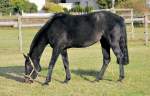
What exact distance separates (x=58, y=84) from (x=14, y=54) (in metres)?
8.65

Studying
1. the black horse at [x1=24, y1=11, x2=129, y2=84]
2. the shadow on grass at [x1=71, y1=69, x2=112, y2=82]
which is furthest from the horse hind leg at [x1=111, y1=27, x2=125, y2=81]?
the shadow on grass at [x1=71, y1=69, x2=112, y2=82]

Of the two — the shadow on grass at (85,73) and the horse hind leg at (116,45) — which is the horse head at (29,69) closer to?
the shadow on grass at (85,73)

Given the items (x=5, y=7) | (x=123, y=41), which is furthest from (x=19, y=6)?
(x=123, y=41)

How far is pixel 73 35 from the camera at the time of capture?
10.4 metres

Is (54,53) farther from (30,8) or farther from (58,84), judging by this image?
(30,8)

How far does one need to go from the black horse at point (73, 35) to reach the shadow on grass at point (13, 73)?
102 centimetres

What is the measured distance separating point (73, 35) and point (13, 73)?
9.30ft

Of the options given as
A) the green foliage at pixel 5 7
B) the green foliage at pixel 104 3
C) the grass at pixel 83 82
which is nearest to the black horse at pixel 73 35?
the grass at pixel 83 82

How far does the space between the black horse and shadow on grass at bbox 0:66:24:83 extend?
1015mm

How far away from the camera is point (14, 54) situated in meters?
19.0

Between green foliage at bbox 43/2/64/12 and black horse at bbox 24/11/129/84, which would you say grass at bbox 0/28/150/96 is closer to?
black horse at bbox 24/11/129/84

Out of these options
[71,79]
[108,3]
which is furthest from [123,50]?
[108,3]

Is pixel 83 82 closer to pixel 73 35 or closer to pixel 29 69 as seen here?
pixel 73 35

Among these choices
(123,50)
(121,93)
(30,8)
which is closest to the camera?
(121,93)
